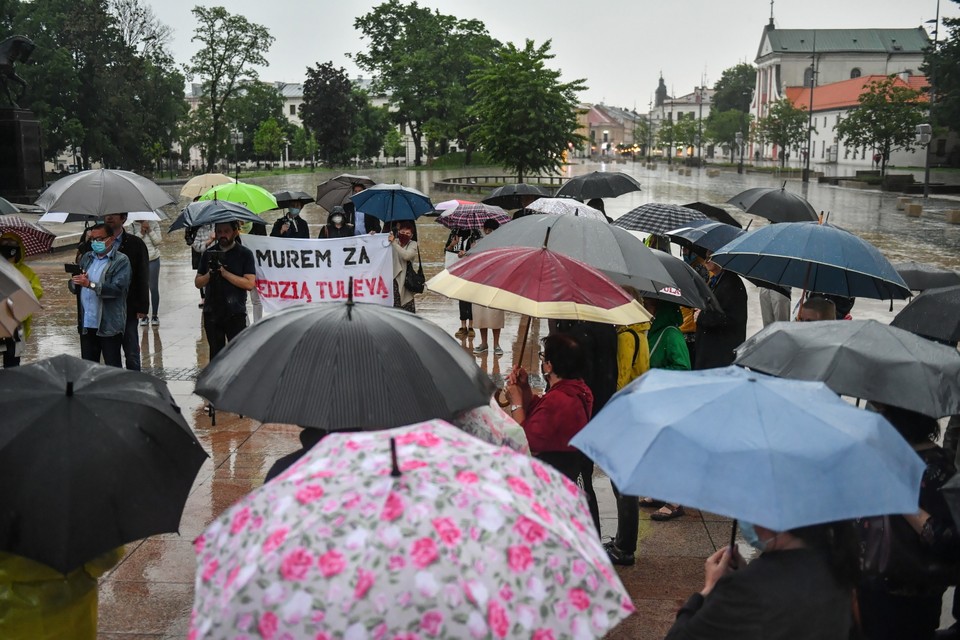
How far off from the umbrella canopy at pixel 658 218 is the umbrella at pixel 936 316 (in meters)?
3.24

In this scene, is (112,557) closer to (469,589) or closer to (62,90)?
(469,589)

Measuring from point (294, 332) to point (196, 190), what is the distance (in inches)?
474

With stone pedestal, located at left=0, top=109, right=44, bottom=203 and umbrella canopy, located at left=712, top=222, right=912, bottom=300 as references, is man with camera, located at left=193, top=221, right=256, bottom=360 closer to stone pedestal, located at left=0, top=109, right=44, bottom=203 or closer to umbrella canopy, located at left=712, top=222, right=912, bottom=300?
umbrella canopy, located at left=712, top=222, right=912, bottom=300

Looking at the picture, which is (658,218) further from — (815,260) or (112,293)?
(112,293)

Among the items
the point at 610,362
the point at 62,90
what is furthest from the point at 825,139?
the point at 610,362

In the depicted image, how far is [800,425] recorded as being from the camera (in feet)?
9.70

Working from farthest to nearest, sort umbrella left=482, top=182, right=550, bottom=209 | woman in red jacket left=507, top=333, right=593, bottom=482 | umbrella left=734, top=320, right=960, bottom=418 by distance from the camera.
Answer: umbrella left=482, top=182, right=550, bottom=209 < woman in red jacket left=507, top=333, right=593, bottom=482 < umbrella left=734, top=320, right=960, bottom=418

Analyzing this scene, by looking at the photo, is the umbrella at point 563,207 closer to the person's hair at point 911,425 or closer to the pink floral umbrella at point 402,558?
the person's hair at point 911,425

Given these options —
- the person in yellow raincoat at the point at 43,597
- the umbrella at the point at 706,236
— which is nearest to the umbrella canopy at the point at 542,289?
the person in yellow raincoat at the point at 43,597

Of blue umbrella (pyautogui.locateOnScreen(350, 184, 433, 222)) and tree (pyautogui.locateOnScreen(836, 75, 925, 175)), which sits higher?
tree (pyautogui.locateOnScreen(836, 75, 925, 175))

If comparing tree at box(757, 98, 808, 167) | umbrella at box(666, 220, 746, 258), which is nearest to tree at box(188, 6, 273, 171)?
tree at box(757, 98, 808, 167)

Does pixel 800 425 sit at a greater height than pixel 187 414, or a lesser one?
greater

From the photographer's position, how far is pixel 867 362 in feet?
13.8

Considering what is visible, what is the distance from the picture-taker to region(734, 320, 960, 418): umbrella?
4059 millimetres
